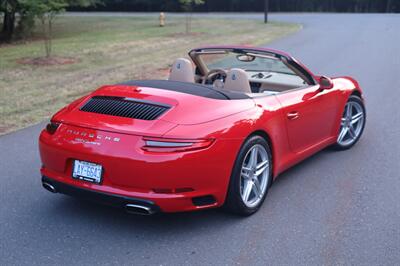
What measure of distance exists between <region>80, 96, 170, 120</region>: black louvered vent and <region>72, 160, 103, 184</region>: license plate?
1.61 feet

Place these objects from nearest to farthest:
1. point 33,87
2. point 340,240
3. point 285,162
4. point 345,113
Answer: point 340,240
point 285,162
point 345,113
point 33,87

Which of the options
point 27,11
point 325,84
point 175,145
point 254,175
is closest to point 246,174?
point 254,175

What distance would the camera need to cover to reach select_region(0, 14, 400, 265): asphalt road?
377 centimetres

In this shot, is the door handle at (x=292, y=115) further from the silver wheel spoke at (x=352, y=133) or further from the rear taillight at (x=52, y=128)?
the rear taillight at (x=52, y=128)

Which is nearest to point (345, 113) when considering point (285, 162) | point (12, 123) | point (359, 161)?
point (359, 161)

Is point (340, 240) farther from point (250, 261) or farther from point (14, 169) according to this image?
point (14, 169)

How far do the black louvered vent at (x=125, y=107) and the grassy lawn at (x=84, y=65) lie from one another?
10.9 ft

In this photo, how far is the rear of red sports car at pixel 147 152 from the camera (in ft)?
12.7

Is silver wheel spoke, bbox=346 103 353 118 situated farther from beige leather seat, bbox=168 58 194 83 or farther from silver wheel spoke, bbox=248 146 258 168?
silver wheel spoke, bbox=248 146 258 168

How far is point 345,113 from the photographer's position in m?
6.36

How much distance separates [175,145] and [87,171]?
28.3 inches

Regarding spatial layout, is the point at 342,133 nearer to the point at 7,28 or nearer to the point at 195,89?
the point at 195,89

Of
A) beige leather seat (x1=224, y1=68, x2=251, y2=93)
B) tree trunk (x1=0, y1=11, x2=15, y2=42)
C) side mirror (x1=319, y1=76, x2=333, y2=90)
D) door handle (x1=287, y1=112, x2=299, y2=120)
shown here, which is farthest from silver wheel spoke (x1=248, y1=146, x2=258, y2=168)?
tree trunk (x1=0, y1=11, x2=15, y2=42)

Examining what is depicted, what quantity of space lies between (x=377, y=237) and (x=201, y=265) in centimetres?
143
